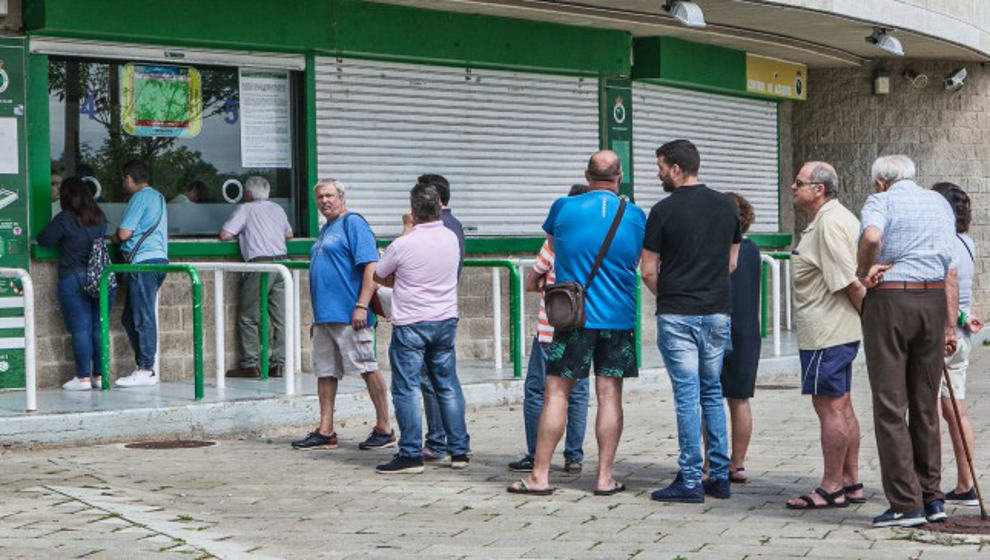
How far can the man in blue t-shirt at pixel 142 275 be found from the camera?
12.9m

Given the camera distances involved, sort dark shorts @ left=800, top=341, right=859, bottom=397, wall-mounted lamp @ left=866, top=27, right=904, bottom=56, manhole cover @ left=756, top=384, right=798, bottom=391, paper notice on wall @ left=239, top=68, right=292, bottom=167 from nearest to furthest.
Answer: dark shorts @ left=800, top=341, right=859, bottom=397, paper notice on wall @ left=239, top=68, right=292, bottom=167, manhole cover @ left=756, top=384, right=798, bottom=391, wall-mounted lamp @ left=866, top=27, right=904, bottom=56

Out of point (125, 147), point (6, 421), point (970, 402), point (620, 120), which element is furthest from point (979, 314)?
point (6, 421)

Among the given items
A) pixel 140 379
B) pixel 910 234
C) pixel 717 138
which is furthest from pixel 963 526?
pixel 717 138

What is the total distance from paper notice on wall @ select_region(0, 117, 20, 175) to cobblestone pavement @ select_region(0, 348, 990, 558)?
275 centimetres

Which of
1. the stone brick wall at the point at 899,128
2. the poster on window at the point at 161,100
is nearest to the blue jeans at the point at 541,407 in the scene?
the poster on window at the point at 161,100

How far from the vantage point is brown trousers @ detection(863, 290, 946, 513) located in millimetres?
7680

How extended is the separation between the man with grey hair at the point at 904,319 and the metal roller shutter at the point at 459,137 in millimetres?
7865

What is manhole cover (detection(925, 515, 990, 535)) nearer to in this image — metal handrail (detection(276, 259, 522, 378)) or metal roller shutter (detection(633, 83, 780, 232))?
metal handrail (detection(276, 259, 522, 378))

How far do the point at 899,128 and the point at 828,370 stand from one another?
535 inches

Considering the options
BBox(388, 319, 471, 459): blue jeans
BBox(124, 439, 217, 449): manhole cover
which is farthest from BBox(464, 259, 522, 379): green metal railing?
BBox(388, 319, 471, 459): blue jeans

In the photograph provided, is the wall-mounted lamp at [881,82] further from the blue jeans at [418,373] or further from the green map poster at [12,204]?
the blue jeans at [418,373]

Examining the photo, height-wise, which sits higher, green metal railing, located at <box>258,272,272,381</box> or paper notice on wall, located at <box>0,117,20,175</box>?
paper notice on wall, located at <box>0,117,20,175</box>

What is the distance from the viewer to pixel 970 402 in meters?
13.7

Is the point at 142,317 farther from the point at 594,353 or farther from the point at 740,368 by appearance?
the point at 740,368
